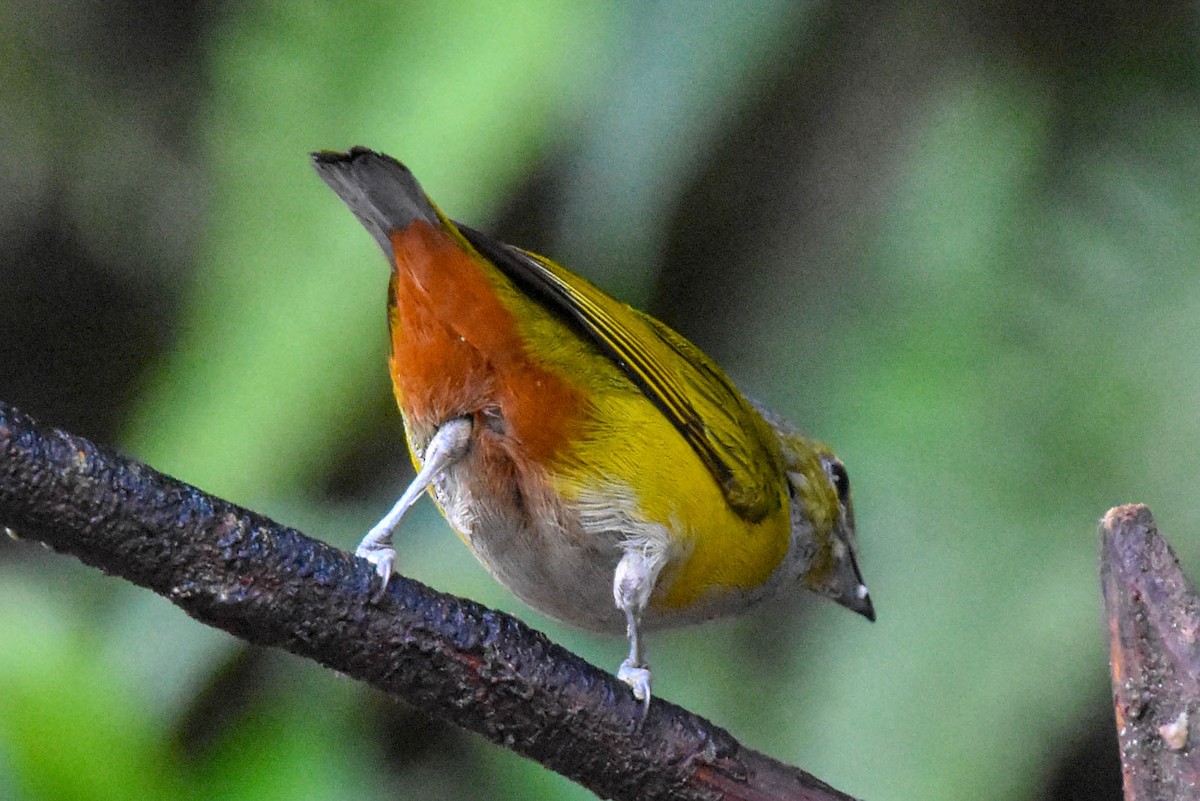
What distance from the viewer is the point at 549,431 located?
320 cm

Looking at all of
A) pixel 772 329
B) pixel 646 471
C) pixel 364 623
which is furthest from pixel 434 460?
pixel 772 329

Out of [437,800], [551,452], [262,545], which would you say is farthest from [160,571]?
[437,800]

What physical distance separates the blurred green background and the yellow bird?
1031 mm

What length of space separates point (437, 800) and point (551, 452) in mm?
2000

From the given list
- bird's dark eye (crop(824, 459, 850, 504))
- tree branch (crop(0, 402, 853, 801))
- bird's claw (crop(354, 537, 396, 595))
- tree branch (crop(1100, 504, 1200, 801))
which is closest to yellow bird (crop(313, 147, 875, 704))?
bird's claw (crop(354, 537, 396, 595))

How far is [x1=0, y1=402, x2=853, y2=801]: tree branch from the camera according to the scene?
2012 mm

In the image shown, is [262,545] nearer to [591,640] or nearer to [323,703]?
[323,703]

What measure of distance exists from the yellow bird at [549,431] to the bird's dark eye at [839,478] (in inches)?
27.9

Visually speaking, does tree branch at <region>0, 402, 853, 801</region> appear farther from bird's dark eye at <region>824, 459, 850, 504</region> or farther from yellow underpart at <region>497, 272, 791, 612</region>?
bird's dark eye at <region>824, 459, 850, 504</region>

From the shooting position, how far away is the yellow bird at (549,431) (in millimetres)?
3143

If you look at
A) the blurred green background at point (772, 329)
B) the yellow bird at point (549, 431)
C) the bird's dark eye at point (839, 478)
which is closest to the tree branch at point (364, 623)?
the yellow bird at point (549, 431)

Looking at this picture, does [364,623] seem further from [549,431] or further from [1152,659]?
[1152,659]

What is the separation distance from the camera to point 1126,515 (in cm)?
228

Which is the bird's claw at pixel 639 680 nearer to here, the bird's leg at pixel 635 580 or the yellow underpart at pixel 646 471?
the bird's leg at pixel 635 580
